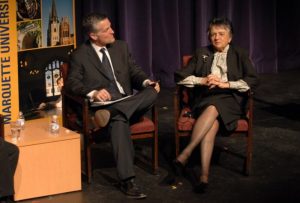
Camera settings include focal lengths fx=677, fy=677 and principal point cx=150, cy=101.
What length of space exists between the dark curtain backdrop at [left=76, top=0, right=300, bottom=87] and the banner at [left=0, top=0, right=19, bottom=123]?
156 cm

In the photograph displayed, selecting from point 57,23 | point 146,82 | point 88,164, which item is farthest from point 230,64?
point 57,23

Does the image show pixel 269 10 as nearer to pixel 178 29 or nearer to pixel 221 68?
pixel 178 29

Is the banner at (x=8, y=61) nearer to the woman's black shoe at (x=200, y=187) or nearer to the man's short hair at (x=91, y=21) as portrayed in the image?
the man's short hair at (x=91, y=21)

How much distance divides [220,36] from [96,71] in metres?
0.90

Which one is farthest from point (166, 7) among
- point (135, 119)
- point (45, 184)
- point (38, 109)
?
point (45, 184)

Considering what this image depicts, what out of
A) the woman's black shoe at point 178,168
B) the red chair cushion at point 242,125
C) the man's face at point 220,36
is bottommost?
the woman's black shoe at point 178,168

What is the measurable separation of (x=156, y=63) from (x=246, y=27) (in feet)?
4.47

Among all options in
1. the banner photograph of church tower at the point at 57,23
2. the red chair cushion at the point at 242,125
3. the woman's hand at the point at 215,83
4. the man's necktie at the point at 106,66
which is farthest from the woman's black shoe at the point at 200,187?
the banner photograph of church tower at the point at 57,23

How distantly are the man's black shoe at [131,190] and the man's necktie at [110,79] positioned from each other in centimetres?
64

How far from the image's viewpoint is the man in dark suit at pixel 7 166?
4012mm

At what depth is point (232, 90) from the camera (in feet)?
15.6

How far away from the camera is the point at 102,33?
15.2ft

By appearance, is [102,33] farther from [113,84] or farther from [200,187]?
[200,187]

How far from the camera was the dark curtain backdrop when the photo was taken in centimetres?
682
